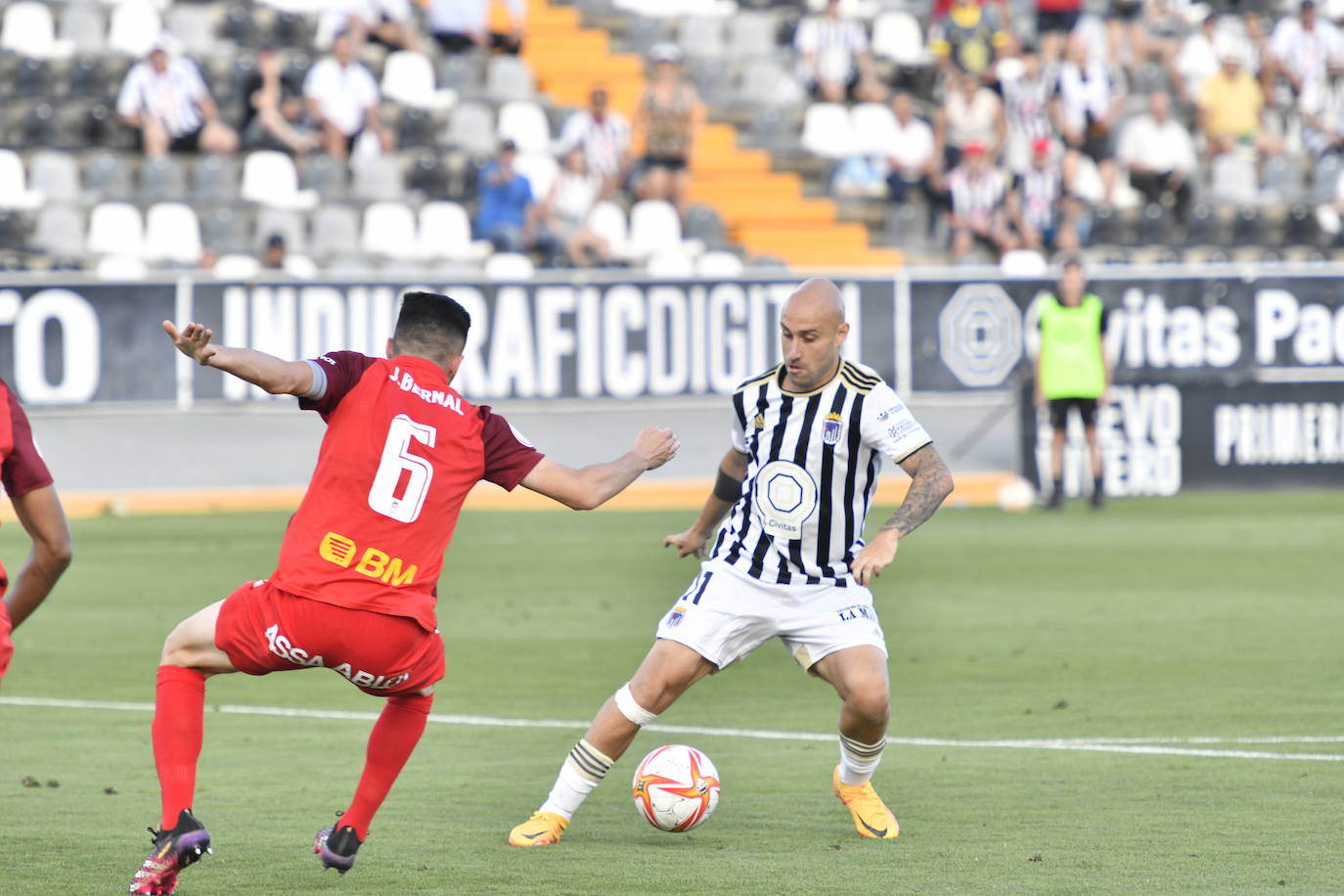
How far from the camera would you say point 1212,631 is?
487 inches

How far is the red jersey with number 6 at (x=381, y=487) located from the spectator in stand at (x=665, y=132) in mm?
18579

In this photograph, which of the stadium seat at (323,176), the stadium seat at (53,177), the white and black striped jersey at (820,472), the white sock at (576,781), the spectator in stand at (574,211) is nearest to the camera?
the white sock at (576,781)

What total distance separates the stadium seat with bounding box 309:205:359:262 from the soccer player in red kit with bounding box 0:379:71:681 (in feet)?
55.7

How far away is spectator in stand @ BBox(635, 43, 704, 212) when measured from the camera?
24.4 m

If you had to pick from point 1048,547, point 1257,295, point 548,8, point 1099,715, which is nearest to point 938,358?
point 1257,295

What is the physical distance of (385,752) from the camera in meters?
6.22

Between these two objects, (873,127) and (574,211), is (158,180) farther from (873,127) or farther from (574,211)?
(873,127)

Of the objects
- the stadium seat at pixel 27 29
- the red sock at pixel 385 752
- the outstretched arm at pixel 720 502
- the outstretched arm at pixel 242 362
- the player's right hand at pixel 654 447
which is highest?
the stadium seat at pixel 27 29

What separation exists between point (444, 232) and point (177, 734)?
17.6m

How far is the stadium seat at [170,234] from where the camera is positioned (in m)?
22.0

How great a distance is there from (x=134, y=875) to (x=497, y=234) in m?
17.1

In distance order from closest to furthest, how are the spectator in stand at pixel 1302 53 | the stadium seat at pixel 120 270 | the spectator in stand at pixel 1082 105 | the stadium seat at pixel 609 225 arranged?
1. the stadium seat at pixel 120 270
2. the stadium seat at pixel 609 225
3. the spectator in stand at pixel 1082 105
4. the spectator in stand at pixel 1302 53

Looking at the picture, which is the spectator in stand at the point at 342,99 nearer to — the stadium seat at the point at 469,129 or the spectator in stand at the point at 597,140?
the stadium seat at the point at 469,129

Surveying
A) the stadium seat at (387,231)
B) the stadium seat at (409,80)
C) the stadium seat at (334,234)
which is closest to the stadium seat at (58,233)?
the stadium seat at (334,234)
